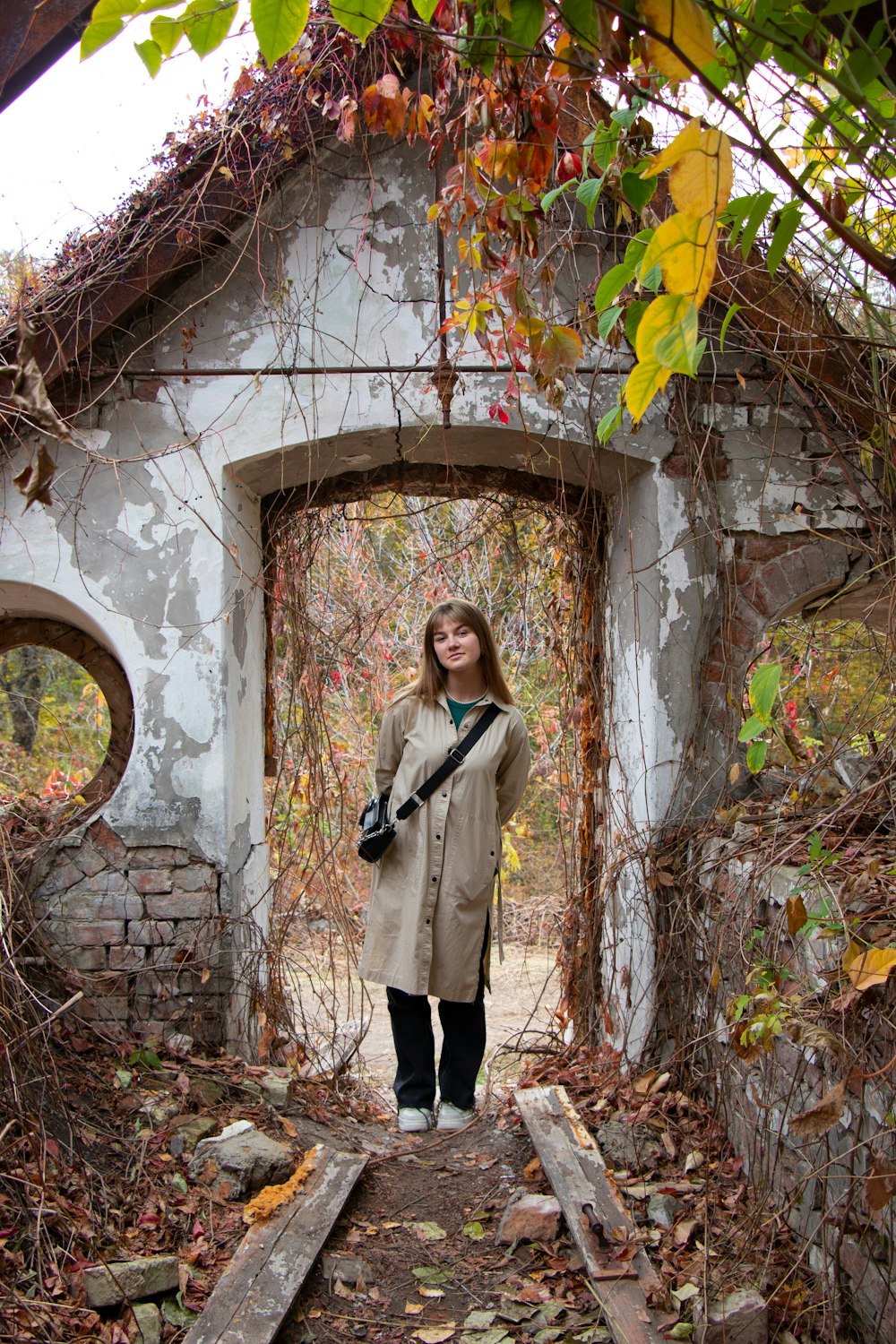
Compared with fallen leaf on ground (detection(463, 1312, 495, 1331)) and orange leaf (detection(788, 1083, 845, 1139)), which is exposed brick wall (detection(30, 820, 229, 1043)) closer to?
fallen leaf on ground (detection(463, 1312, 495, 1331))

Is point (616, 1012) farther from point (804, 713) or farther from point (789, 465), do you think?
point (804, 713)

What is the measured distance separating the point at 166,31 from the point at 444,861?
119 inches

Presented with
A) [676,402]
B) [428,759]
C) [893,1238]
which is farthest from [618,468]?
[893,1238]

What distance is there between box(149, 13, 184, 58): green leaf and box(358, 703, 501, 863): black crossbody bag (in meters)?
2.87

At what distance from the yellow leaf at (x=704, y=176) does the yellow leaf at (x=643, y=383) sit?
0.51ft

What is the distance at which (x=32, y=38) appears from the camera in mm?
3023

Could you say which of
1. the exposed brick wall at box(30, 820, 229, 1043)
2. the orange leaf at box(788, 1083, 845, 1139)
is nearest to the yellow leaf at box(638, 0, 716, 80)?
the orange leaf at box(788, 1083, 845, 1139)

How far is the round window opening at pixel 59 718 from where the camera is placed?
4.76 metres

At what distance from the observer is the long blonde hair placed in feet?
13.0

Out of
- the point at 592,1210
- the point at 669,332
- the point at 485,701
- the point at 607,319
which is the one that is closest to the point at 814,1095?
the point at 592,1210

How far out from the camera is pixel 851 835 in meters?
2.92

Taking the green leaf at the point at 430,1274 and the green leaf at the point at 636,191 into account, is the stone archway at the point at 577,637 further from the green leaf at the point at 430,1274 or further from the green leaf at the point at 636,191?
the green leaf at the point at 636,191

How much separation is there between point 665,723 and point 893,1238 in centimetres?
225

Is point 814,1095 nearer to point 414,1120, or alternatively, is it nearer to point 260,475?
point 414,1120
